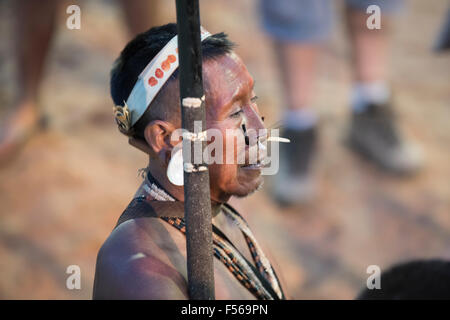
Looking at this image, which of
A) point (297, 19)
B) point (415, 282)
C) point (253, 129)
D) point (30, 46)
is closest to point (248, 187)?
point (253, 129)

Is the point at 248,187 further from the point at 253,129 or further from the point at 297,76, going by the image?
the point at 297,76

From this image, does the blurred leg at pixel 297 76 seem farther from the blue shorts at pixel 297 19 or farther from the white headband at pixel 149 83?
the white headband at pixel 149 83

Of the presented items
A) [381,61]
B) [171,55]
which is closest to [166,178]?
[171,55]

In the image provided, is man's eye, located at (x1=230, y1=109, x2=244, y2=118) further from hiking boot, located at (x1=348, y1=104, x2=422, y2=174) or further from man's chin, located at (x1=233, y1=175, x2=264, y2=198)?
hiking boot, located at (x1=348, y1=104, x2=422, y2=174)

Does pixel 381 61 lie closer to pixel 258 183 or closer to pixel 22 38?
pixel 22 38

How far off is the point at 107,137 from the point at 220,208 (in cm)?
292

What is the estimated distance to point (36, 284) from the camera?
12.0 feet

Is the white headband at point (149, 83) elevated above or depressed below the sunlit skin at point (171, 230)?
above

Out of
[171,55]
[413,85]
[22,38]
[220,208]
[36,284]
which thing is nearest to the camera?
[171,55]

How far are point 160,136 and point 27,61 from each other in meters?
2.99

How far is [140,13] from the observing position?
429cm

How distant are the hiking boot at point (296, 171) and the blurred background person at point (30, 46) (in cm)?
128

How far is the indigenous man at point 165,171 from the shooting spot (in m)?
1.57

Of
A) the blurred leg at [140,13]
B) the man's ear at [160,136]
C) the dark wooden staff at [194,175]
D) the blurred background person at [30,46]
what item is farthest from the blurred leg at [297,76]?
the dark wooden staff at [194,175]
